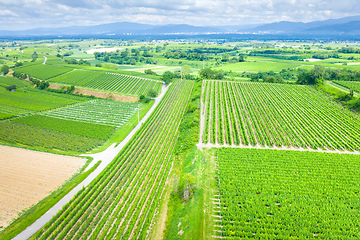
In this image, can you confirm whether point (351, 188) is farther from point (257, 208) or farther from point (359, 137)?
point (359, 137)

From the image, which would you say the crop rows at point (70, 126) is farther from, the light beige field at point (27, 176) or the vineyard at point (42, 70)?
the vineyard at point (42, 70)

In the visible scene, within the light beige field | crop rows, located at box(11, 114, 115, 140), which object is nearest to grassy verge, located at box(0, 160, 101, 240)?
the light beige field

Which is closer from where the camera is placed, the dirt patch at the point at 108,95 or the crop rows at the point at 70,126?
the crop rows at the point at 70,126

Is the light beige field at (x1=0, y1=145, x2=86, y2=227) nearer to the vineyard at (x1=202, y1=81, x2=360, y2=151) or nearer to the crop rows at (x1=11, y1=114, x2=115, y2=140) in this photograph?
the crop rows at (x1=11, y1=114, x2=115, y2=140)

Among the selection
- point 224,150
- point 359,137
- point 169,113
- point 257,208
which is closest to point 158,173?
point 224,150

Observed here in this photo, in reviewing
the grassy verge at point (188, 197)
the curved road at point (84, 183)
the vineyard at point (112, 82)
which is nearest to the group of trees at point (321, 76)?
the vineyard at point (112, 82)

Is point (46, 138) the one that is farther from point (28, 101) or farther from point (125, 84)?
point (125, 84)
